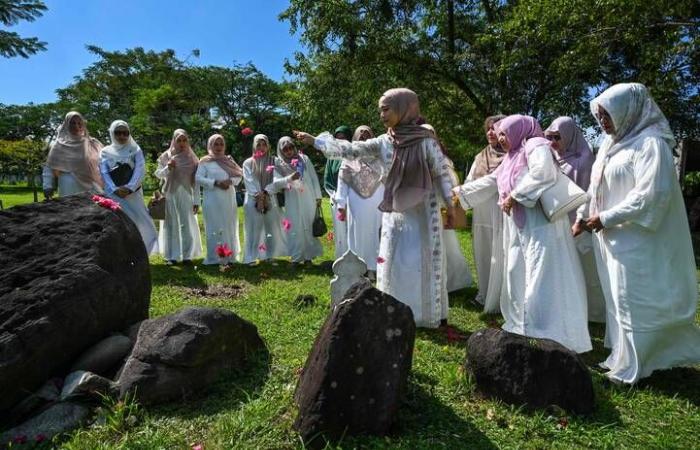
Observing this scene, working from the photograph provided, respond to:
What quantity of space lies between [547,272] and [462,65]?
9.43m

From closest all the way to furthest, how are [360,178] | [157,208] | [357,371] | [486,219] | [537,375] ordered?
1. [357,371]
2. [537,375]
3. [486,219]
4. [360,178]
5. [157,208]

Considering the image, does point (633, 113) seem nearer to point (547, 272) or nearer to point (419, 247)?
point (547, 272)

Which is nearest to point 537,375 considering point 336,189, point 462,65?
point 336,189

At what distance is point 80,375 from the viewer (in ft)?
11.0

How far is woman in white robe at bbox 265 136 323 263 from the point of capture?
8.51m

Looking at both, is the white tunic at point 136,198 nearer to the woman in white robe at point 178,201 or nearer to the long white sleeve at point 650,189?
the woman in white robe at point 178,201

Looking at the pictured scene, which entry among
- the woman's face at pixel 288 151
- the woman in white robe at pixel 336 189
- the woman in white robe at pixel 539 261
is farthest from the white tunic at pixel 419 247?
the woman's face at pixel 288 151

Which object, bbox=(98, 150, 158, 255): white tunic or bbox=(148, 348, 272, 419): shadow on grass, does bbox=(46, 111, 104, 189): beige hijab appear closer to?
bbox=(98, 150, 158, 255): white tunic

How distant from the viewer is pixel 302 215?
8.66 metres

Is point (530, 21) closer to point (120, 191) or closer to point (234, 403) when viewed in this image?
point (120, 191)

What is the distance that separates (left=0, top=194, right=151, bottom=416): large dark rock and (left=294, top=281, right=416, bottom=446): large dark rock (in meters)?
1.80

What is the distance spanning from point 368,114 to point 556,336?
13.7 meters

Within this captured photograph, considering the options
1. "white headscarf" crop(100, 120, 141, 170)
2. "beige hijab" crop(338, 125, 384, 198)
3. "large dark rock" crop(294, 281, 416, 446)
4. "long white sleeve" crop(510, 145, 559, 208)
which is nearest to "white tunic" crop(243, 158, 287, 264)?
"white headscarf" crop(100, 120, 141, 170)

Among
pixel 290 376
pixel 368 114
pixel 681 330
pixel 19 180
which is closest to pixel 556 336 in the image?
pixel 681 330
